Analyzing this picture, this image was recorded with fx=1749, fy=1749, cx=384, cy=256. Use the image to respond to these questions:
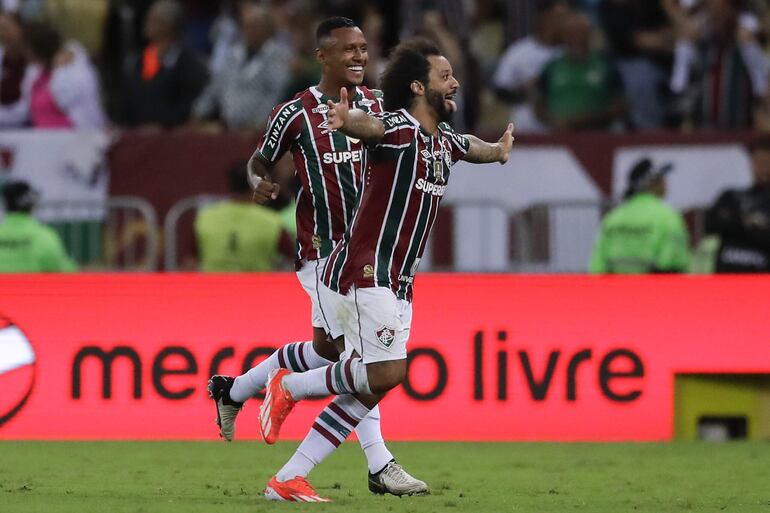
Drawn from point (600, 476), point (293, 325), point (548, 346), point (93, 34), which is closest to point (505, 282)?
point (548, 346)

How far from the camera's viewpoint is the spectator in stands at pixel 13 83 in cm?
1691

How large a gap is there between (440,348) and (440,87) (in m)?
4.15

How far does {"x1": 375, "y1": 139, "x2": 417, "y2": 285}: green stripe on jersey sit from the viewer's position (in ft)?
27.9

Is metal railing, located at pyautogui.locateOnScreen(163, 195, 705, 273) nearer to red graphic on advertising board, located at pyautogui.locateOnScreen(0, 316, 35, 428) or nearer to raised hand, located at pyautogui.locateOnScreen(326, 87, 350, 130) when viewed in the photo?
red graphic on advertising board, located at pyautogui.locateOnScreen(0, 316, 35, 428)

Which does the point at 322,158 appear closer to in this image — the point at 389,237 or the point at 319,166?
the point at 319,166

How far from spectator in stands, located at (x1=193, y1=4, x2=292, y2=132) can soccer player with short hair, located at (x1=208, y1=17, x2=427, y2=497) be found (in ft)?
23.1

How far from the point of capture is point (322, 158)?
9461 mm

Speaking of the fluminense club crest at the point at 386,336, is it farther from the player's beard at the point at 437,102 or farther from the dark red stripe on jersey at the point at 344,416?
the player's beard at the point at 437,102

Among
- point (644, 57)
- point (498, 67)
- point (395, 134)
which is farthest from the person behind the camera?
point (498, 67)

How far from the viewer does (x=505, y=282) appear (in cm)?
1263

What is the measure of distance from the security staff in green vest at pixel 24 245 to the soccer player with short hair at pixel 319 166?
495 cm

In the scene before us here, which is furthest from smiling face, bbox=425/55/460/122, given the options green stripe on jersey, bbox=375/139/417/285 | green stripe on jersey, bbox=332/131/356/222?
green stripe on jersey, bbox=332/131/356/222

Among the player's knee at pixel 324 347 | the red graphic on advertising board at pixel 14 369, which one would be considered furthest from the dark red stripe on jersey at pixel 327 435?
the red graphic on advertising board at pixel 14 369

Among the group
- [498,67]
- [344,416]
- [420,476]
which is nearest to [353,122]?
[344,416]
